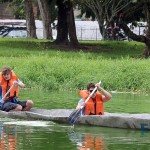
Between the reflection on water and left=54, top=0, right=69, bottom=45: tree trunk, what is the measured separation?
27553 millimetres

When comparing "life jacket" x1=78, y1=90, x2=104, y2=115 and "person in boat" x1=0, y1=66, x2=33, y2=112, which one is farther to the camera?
"person in boat" x1=0, y1=66, x2=33, y2=112

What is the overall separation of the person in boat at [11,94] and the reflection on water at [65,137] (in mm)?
1301

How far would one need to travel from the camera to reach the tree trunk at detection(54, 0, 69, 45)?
45.2 metres

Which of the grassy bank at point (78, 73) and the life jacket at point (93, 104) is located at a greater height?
the life jacket at point (93, 104)

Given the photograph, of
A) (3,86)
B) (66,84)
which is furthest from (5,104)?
(66,84)

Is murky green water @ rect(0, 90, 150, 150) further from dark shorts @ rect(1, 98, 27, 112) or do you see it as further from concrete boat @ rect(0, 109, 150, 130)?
dark shorts @ rect(1, 98, 27, 112)

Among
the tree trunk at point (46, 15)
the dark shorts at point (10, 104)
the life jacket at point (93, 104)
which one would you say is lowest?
the dark shorts at point (10, 104)

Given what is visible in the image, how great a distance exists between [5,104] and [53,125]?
87.1 inches

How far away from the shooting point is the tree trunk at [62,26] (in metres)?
45.2

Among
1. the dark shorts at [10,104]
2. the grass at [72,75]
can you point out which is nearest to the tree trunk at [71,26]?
the grass at [72,75]

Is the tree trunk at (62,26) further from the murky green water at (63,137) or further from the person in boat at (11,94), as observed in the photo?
the murky green water at (63,137)

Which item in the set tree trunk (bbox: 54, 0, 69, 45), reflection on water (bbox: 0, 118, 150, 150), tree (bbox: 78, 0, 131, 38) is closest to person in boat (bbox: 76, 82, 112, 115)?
reflection on water (bbox: 0, 118, 150, 150)

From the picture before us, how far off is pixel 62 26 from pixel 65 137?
99.6 ft

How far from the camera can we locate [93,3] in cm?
4112
